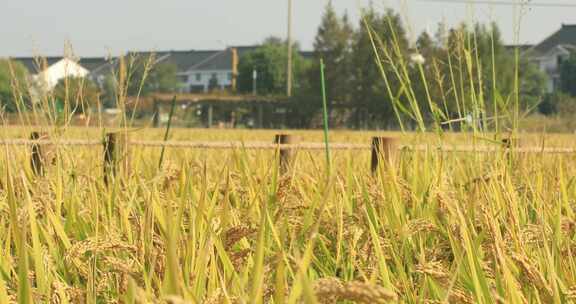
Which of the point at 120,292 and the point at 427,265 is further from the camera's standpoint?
the point at 120,292

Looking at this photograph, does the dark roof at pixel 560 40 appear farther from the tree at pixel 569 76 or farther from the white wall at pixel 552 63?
the tree at pixel 569 76

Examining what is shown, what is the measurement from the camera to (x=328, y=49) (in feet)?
138

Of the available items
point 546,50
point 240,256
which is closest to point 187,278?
point 240,256

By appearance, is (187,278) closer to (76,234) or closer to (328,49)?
(76,234)

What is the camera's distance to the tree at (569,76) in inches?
2080

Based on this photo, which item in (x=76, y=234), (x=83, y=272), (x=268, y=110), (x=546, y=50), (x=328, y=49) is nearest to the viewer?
(x=83, y=272)

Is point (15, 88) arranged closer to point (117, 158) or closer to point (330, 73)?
point (117, 158)

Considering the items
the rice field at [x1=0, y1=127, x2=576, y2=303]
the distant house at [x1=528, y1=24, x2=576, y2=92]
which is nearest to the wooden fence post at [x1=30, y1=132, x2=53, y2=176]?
the rice field at [x1=0, y1=127, x2=576, y2=303]

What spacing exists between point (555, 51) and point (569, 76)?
473 inches

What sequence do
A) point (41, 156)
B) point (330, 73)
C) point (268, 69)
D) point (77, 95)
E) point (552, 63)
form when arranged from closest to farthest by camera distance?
point (77, 95)
point (41, 156)
point (330, 73)
point (268, 69)
point (552, 63)

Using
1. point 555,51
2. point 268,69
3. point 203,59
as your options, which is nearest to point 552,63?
point 555,51

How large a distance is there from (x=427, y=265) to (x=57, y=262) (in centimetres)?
84

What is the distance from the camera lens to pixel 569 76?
174 ft

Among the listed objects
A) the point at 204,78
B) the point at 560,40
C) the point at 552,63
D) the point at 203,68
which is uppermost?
the point at 560,40
